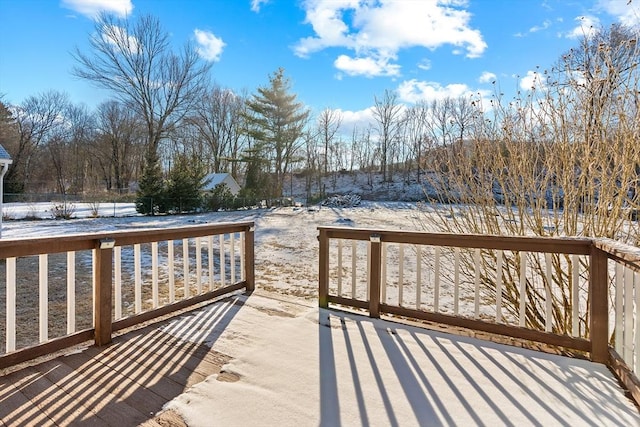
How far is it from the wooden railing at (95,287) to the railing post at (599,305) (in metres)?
3.05

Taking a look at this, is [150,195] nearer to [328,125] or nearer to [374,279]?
[374,279]

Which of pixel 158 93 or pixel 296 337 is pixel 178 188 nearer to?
pixel 158 93

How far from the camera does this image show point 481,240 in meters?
2.55

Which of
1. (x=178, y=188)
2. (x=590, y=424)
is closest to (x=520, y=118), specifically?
(x=590, y=424)

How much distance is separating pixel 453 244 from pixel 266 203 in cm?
1936

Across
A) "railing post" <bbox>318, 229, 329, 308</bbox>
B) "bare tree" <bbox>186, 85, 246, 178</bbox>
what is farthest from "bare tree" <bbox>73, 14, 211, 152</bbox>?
"railing post" <bbox>318, 229, 329, 308</bbox>

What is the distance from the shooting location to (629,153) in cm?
238

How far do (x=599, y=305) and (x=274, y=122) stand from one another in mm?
22111

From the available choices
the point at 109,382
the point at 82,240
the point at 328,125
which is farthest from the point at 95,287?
the point at 328,125

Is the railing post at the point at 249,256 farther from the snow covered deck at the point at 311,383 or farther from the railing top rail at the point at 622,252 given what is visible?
the railing top rail at the point at 622,252

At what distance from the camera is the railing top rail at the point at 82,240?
200cm

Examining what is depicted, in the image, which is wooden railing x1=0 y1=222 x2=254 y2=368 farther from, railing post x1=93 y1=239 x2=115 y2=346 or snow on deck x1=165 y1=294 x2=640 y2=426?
snow on deck x1=165 y1=294 x2=640 y2=426

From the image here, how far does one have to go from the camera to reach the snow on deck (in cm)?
165

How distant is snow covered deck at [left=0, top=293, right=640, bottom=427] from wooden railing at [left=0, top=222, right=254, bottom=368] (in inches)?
5.9
